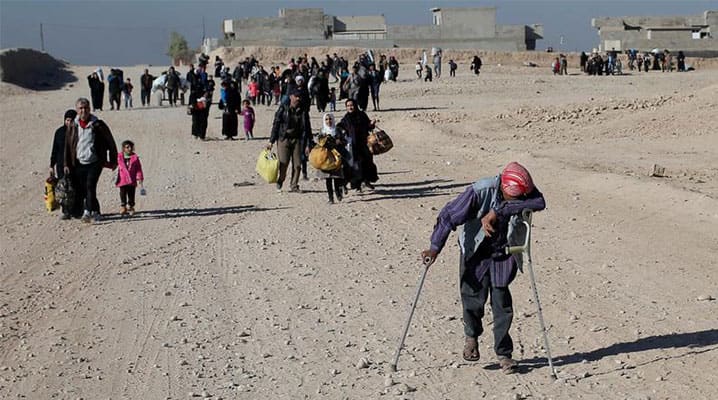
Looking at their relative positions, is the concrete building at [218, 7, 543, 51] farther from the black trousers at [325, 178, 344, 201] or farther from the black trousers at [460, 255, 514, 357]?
the black trousers at [460, 255, 514, 357]

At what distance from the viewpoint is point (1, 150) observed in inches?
1109

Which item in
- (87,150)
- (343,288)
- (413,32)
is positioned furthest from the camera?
(413,32)

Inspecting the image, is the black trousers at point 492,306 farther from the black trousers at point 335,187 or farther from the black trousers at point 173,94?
the black trousers at point 173,94

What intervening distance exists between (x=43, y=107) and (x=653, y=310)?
3587 cm

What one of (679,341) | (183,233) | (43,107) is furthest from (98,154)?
(43,107)

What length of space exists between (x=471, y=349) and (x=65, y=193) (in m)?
8.60

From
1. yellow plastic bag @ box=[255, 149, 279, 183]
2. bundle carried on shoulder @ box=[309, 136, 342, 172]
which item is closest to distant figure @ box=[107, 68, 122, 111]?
yellow plastic bag @ box=[255, 149, 279, 183]

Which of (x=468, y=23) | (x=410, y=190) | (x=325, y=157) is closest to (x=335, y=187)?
(x=325, y=157)

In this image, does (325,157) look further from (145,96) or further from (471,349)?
(145,96)

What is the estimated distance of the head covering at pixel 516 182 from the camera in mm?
7465

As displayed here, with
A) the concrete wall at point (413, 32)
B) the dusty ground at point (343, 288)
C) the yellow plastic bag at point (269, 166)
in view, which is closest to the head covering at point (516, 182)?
the dusty ground at point (343, 288)

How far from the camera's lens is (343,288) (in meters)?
10.9

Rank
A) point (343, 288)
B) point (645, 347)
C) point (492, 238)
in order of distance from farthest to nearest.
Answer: point (343, 288)
point (645, 347)
point (492, 238)

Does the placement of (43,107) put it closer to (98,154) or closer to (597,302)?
(98,154)
